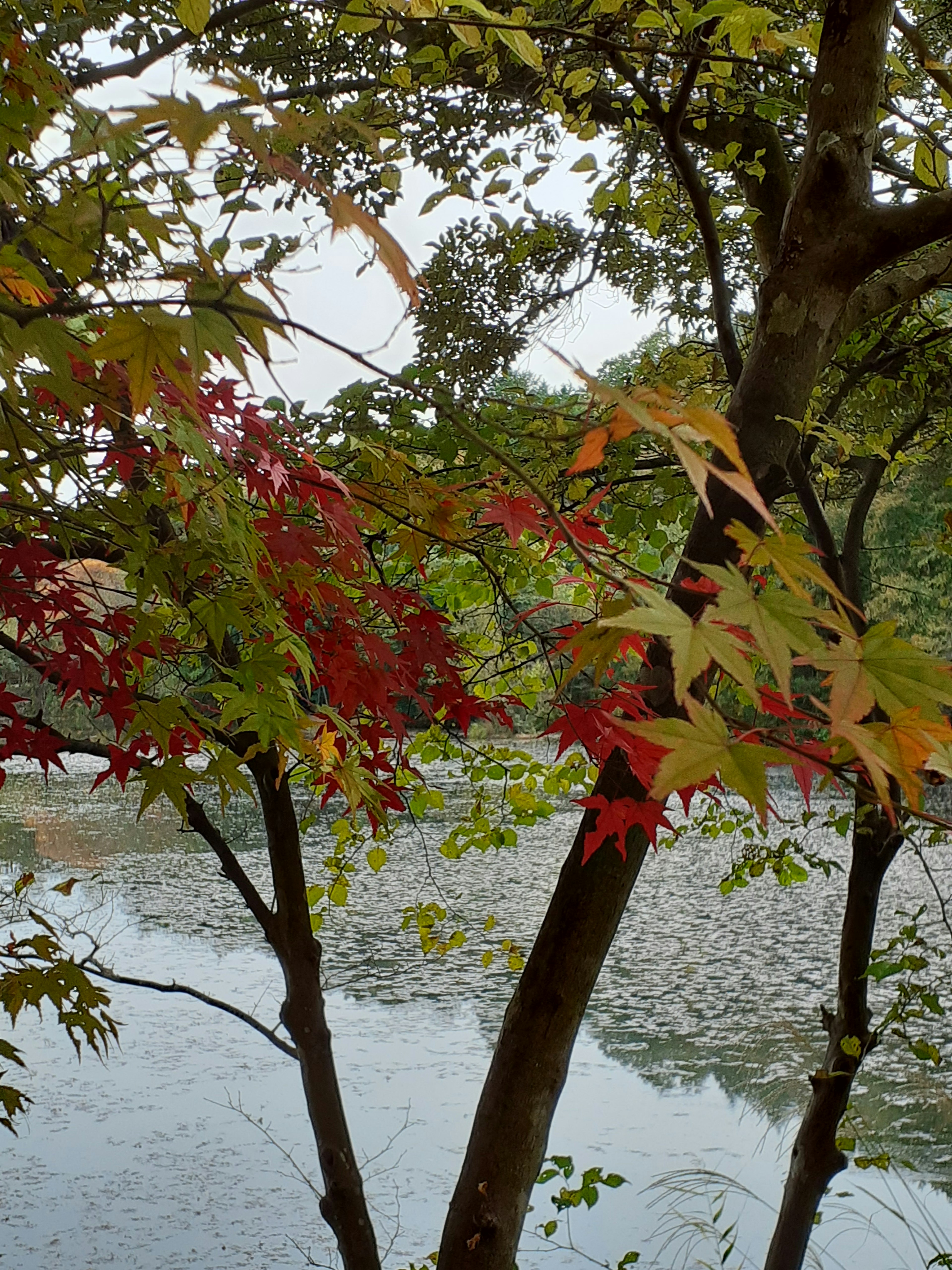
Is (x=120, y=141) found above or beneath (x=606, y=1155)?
above

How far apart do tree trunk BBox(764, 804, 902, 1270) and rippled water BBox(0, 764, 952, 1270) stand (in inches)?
19.8

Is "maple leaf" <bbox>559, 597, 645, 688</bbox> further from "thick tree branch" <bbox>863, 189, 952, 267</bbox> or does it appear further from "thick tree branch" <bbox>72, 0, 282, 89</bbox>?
"thick tree branch" <bbox>72, 0, 282, 89</bbox>

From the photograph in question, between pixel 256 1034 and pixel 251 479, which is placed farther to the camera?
pixel 256 1034

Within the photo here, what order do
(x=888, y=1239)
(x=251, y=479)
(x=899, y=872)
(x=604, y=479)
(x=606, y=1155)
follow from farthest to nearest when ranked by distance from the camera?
(x=899, y=872)
(x=606, y=1155)
(x=888, y=1239)
(x=604, y=479)
(x=251, y=479)

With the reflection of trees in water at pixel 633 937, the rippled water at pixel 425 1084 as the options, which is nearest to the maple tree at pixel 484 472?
the rippled water at pixel 425 1084

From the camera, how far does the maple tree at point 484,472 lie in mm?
438

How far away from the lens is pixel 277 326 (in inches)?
17.2

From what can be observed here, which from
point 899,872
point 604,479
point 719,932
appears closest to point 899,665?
point 604,479

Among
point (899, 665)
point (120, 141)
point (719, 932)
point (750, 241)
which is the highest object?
point (750, 241)

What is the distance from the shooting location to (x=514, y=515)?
860mm

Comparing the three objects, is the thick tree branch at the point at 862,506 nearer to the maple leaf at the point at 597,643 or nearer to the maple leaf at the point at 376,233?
the maple leaf at the point at 597,643

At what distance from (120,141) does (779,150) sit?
2.97ft

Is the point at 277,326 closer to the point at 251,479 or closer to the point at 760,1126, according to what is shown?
the point at 251,479

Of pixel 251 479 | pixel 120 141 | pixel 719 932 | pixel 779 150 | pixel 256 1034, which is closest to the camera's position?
pixel 120 141
